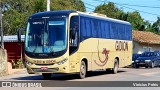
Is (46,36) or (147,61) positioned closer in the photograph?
(46,36)

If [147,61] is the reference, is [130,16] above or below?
above

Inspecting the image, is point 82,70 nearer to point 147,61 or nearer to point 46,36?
point 46,36

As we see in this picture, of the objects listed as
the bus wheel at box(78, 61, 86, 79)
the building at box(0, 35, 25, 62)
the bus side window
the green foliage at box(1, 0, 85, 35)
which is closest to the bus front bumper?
the bus side window

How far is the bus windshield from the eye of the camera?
65.7 ft

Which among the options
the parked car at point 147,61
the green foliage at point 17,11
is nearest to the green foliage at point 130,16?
the green foliage at point 17,11

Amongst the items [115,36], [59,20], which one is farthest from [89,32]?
[115,36]

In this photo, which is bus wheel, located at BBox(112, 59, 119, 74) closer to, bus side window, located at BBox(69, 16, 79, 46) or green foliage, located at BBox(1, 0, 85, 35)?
bus side window, located at BBox(69, 16, 79, 46)

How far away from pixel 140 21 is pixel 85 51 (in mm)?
59240

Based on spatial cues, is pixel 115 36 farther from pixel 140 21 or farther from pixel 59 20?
pixel 140 21

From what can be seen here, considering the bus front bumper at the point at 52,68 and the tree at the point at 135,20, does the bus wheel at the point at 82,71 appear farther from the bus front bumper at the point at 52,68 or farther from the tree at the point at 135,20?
the tree at the point at 135,20

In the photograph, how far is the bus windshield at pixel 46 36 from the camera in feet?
65.7

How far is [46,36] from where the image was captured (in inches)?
797

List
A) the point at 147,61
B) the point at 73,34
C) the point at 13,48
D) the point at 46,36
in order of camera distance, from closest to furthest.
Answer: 1. the point at 46,36
2. the point at 73,34
3. the point at 147,61
4. the point at 13,48

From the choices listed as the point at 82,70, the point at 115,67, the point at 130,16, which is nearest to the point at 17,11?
the point at 130,16
